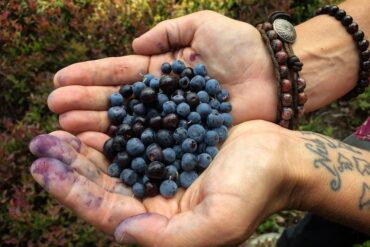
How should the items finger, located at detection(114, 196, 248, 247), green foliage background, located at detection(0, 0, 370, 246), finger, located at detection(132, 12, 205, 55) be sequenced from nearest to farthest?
finger, located at detection(114, 196, 248, 247)
finger, located at detection(132, 12, 205, 55)
green foliage background, located at detection(0, 0, 370, 246)

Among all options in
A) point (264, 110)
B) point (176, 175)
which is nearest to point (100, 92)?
point (176, 175)

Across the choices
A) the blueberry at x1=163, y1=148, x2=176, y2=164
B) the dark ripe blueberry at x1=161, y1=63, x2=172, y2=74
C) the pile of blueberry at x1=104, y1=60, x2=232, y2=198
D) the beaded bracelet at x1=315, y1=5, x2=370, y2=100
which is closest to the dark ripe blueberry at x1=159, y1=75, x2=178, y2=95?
the pile of blueberry at x1=104, y1=60, x2=232, y2=198

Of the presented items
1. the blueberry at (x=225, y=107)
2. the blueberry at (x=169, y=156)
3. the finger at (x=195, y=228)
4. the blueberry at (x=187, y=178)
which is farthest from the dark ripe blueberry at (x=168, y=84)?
the finger at (x=195, y=228)

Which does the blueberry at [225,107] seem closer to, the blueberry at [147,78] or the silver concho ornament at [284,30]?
the blueberry at [147,78]

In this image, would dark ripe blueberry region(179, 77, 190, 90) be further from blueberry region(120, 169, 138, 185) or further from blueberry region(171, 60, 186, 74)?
blueberry region(120, 169, 138, 185)

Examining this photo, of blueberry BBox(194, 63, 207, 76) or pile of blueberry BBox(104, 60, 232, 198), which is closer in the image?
pile of blueberry BBox(104, 60, 232, 198)

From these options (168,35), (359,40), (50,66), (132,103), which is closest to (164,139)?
(132,103)
